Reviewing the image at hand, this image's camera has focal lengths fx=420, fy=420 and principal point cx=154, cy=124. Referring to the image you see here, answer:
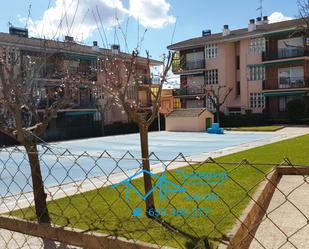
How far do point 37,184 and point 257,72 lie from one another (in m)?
40.8

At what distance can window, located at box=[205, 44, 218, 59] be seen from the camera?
46.5m

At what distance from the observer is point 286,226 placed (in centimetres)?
552

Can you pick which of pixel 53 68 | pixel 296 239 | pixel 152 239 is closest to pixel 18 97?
pixel 152 239

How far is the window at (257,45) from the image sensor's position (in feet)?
141

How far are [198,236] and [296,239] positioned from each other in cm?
116

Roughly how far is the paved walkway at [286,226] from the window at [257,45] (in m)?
37.1

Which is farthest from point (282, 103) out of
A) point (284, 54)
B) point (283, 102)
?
point (284, 54)

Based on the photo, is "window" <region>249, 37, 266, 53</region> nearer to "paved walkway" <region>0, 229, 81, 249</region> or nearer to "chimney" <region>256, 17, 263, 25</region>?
"chimney" <region>256, 17, 263, 25</region>

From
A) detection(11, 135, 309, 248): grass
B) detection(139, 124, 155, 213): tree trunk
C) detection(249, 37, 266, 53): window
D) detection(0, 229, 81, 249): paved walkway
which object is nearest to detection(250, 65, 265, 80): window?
detection(249, 37, 266, 53): window

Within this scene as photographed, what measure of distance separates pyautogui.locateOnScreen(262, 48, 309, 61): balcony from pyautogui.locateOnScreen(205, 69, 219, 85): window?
6.08 meters

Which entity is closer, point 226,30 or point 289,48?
point 289,48

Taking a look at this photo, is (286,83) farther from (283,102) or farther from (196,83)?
(196,83)

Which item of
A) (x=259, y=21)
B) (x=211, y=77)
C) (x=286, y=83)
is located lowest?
(x=286, y=83)

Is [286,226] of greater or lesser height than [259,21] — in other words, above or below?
below
